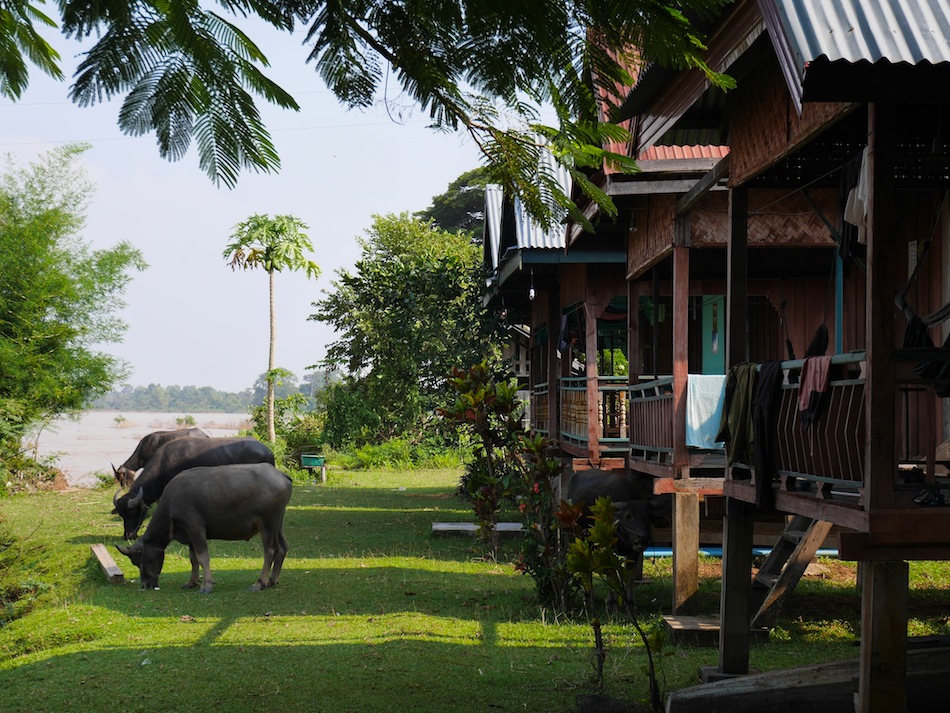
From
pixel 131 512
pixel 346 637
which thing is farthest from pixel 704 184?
pixel 131 512

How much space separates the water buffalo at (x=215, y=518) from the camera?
11531mm

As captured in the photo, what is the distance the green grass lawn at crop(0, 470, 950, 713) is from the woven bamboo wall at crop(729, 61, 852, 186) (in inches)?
150

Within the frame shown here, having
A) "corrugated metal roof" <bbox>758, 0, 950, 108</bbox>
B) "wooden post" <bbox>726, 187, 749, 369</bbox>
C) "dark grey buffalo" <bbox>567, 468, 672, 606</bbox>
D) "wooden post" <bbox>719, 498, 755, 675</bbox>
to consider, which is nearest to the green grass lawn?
"wooden post" <bbox>719, 498, 755, 675</bbox>

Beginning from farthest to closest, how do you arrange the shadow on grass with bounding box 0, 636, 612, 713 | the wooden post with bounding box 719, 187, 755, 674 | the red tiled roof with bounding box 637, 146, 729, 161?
the red tiled roof with bounding box 637, 146, 729, 161
the wooden post with bounding box 719, 187, 755, 674
the shadow on grass with bounding box 0, 636, 612, 713

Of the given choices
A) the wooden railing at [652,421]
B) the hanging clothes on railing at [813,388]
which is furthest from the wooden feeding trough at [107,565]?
the hanging clothes on railing at [813,388]

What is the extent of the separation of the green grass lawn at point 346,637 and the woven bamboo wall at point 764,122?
3.82m

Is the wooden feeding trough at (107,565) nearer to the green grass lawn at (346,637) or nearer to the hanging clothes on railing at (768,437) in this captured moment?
the green grass lawn at (346,637)

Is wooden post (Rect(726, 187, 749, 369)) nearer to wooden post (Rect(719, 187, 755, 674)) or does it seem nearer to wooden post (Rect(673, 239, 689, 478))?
wooden post (Rect(719, 187, 755, 674))

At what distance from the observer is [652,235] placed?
1165cm

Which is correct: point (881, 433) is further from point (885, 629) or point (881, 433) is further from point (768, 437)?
point (768, 437)

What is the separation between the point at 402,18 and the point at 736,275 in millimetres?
5147

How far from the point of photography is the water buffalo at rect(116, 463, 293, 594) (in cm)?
1153

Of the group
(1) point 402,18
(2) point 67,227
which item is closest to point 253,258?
(2) point 67,227

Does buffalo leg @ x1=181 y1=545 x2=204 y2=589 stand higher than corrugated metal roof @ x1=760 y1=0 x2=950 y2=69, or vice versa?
corrugated metal roof @ x1=760 y1=0 x2=950 y2=69
